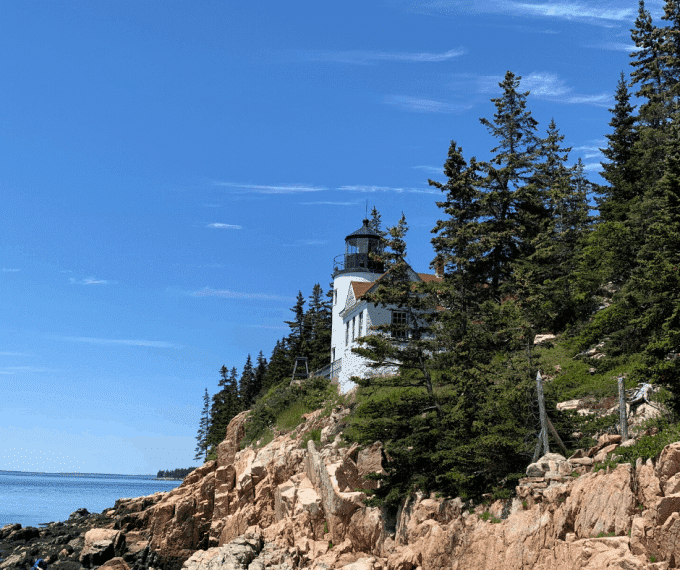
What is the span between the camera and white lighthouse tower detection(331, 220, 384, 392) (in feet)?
134

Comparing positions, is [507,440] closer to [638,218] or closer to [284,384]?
[638,218]

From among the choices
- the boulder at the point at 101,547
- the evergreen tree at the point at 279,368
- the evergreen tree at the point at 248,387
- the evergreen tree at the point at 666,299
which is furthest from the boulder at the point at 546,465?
the evergreen tree at the point at 248,387

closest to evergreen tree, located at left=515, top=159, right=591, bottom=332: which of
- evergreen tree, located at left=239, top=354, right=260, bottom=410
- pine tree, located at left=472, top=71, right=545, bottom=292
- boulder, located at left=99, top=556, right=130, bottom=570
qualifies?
pine tree, located at left=472, top=71, right=545, bottom=292

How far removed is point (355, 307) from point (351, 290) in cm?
311

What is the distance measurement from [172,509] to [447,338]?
20488mm

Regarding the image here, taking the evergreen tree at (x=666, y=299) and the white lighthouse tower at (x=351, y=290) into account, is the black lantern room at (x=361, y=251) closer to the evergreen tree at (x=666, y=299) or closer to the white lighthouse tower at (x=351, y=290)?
the white lighthouse tower at (x=351, y=290)

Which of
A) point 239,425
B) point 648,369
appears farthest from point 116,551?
point 648,369

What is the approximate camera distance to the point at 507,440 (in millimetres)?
18609

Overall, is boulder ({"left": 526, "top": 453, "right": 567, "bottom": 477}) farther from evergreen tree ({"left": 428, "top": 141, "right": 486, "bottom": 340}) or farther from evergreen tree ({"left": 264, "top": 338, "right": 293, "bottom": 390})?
evergreen tree ({"left": 264, "top": 338, "right": 293, "bottom": 390})

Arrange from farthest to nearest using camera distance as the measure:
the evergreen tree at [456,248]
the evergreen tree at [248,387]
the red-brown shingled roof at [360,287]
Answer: the evergreen tree at [248,387], the red-brown shingled roof at [360,287], the evergreen tree at [456,248]

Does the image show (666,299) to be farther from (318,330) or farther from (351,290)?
(318,330)

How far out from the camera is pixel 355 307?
4169 centimetres

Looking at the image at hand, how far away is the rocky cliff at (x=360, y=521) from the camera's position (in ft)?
46.4

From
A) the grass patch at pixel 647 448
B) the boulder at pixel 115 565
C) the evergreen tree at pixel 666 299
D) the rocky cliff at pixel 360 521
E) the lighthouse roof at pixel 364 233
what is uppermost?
the lighthouse roof at pixel 364 233
